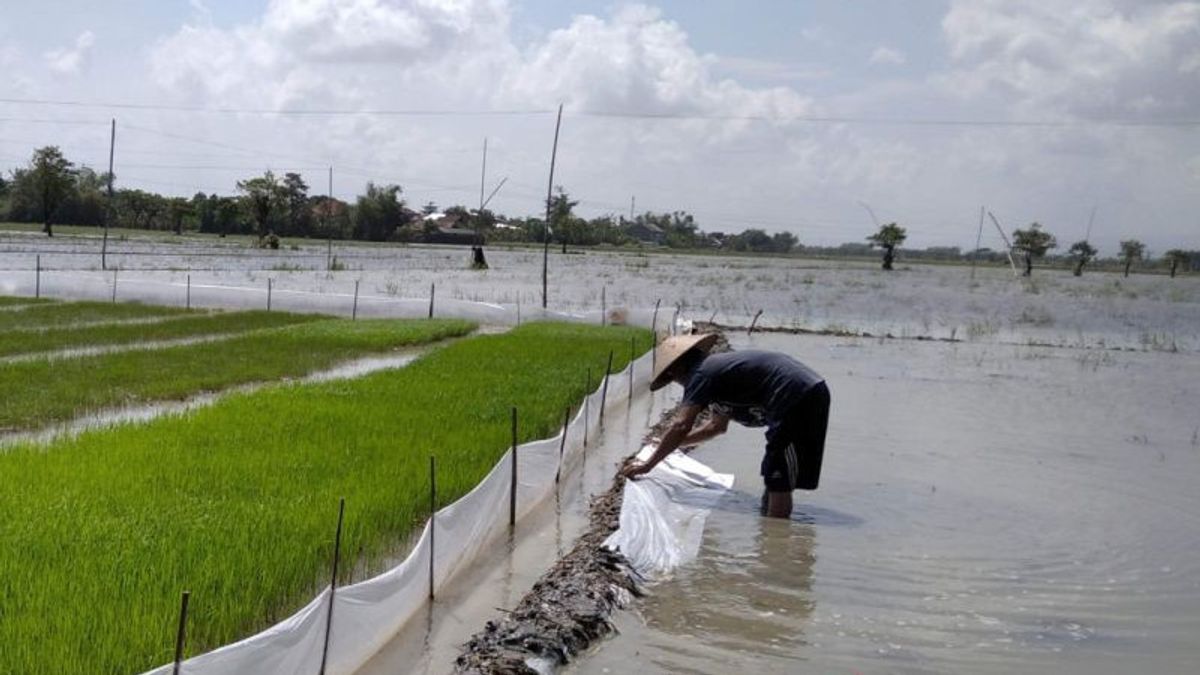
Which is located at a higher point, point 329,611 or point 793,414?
point 793,414

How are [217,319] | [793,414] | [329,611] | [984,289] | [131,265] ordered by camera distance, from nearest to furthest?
[329,611], [793,414], [217,319], [131,265], [984,289]

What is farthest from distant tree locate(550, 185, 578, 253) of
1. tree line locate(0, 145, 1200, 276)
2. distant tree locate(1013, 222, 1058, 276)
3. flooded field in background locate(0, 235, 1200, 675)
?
flooded field in background locate(0, 235, 1200, 675)

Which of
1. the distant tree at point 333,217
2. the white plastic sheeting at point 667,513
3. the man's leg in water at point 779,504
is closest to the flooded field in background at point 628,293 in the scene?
the white plastic sheeting at point 667,513

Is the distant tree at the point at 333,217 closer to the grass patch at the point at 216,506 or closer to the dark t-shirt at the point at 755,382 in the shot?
the grass patch at the point at 216,506

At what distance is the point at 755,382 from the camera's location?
6.47 meters

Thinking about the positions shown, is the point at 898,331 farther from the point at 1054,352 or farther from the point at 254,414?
the point at 254,414

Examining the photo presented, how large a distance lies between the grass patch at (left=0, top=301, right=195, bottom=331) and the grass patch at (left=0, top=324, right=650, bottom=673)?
8.05 metres

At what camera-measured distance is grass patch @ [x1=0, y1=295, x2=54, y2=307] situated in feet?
63.5

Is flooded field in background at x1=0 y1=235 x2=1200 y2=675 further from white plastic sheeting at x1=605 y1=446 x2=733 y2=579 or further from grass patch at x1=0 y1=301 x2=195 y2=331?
grass patch at x1=0 y1=301 x2=195 y2=331

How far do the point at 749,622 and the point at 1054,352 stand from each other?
56.9 ft

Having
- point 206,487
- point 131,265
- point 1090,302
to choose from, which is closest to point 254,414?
point 206,487

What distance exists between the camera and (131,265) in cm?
3334

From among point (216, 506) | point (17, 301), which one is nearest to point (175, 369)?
point (216, 506)

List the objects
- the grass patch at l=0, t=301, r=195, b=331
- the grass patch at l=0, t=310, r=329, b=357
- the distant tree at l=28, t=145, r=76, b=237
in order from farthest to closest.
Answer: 1. the distant tree at l=28, t=145, r=76, b=237
2. the grass patch at l=0, t=301, r=195, b=331
3. the grass patch at l=0, t=310, r=329, b=357
